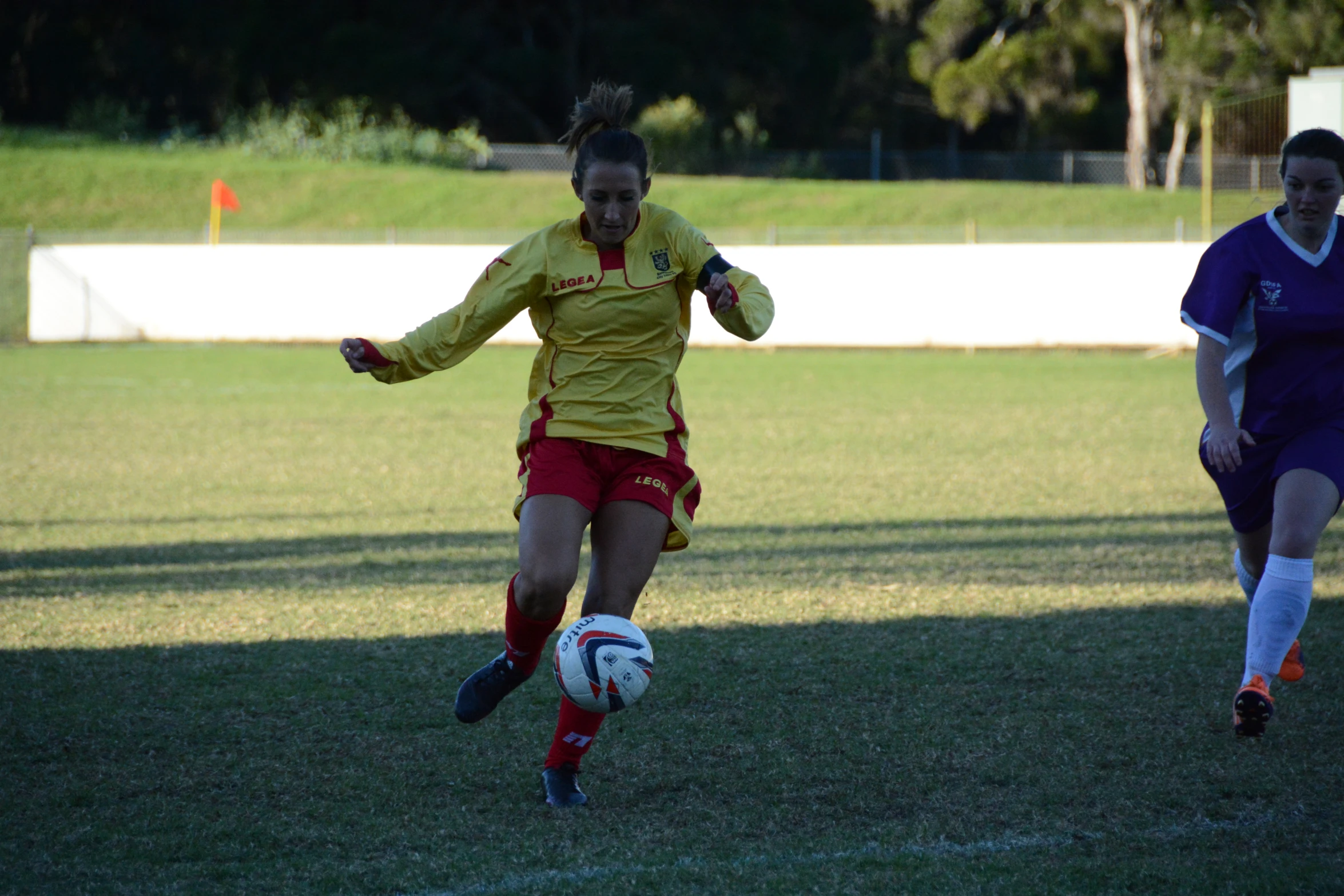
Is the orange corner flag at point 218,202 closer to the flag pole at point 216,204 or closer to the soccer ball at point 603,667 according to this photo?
the flag pole at point 216,204

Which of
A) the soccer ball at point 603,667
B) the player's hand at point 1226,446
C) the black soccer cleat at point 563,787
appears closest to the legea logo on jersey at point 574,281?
the soccer ball at point 603,667

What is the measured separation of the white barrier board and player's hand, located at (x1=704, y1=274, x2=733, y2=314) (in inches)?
750

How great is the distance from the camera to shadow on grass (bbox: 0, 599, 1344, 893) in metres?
3.57

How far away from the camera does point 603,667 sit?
3834mm

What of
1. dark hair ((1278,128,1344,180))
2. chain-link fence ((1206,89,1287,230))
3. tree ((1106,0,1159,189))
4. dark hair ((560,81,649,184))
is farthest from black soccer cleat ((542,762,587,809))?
tree ((1106,0,1159,189))

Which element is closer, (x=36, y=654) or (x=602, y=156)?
(x=602, y=156)

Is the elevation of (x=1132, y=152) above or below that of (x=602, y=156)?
above

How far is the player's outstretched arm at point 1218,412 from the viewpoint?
4352 mm

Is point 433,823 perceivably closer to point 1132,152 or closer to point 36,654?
point 36,654

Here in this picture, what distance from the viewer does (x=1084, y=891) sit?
128 inches

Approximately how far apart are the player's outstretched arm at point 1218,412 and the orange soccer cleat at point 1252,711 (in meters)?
0.69

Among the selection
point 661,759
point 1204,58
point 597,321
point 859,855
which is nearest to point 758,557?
point 661,759

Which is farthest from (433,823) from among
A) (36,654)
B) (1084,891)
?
A: (36,654)

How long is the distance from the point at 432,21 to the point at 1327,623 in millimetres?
48780
